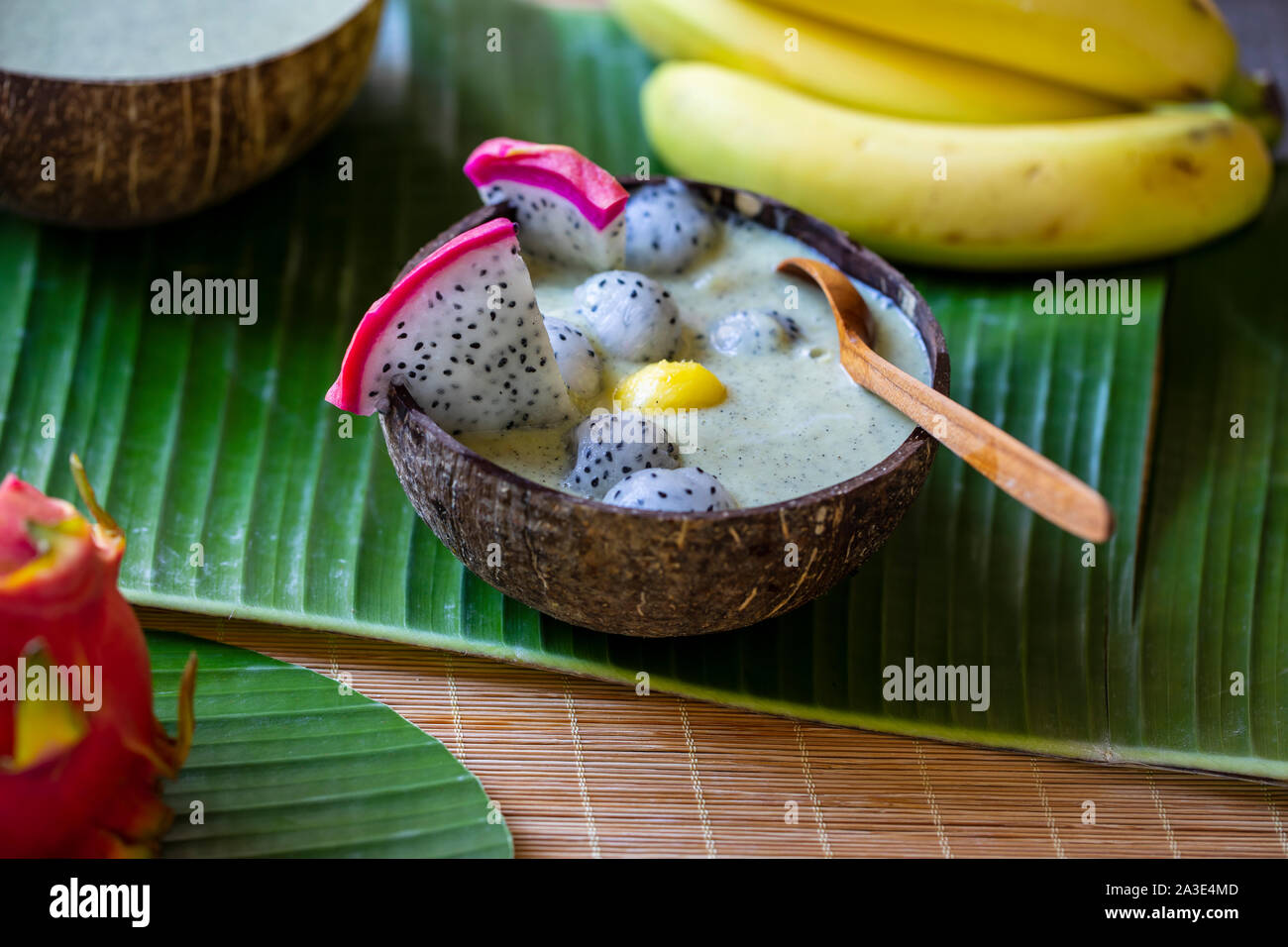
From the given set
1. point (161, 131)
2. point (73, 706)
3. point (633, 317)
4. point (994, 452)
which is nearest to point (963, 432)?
point (994, 452)

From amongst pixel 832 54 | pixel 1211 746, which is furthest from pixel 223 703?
pixel 832 54

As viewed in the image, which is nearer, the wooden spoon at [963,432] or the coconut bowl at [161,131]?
the wooden spoon at [963,432]

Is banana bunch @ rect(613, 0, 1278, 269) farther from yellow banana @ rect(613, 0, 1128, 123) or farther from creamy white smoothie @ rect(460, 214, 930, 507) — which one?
creamy white smoothie @ rect(460, 214, 930, 507)

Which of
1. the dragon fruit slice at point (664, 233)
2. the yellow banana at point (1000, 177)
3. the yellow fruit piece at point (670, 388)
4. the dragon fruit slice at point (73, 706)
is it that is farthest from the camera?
the yellow banana at point (1000, 177)

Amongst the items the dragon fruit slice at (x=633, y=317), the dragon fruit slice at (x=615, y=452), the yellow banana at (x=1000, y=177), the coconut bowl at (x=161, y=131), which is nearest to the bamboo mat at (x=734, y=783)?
the dragon fruit slice at (x=615, y=452)

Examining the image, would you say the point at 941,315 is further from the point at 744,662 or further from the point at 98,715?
the point at 98,715

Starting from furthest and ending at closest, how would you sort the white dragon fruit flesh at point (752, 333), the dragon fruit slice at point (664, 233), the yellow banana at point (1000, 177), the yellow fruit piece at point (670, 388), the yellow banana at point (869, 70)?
the yellow banana at point (869, 70) → the yellow banana at point (1000, 177) → the dragon fruit slice at point (664, 233) → the white dragon fruit flesh at point (752, 333) → the yellow fruit piece at point (670, 388)

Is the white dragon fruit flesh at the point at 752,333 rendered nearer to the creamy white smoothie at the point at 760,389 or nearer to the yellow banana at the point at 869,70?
the creamy white smoothie at the point at 760,389
